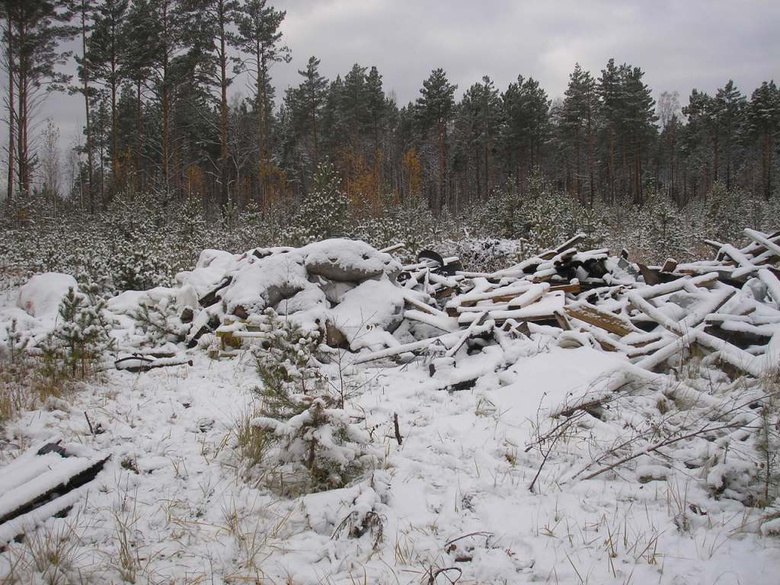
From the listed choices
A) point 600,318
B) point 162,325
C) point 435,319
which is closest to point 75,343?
point 162,325

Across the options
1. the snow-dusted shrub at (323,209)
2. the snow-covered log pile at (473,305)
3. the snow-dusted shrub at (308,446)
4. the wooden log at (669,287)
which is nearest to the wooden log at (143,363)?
the snow-covered log pile at (473,305)

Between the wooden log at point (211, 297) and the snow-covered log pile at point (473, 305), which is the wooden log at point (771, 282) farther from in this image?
the wooden log at point (211, 297)

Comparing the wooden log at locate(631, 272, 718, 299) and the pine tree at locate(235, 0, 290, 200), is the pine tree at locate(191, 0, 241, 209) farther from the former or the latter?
the wooden log at locate(631, 272, 718, 299)

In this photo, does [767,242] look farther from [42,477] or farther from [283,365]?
[42,477]

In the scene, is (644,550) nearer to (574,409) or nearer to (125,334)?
(574,409)

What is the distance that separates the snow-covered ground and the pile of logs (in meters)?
0.89

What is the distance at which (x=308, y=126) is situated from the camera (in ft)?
124

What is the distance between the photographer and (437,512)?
213 centimetres

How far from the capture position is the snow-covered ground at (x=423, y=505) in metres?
1.69

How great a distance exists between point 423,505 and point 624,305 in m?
4.14

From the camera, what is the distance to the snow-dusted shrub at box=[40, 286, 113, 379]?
12.7 feet

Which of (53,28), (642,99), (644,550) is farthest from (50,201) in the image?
(642,99)

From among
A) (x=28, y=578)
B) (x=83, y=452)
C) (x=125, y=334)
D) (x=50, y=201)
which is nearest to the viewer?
(x=28, y=578)

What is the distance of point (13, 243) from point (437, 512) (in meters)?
14.4
